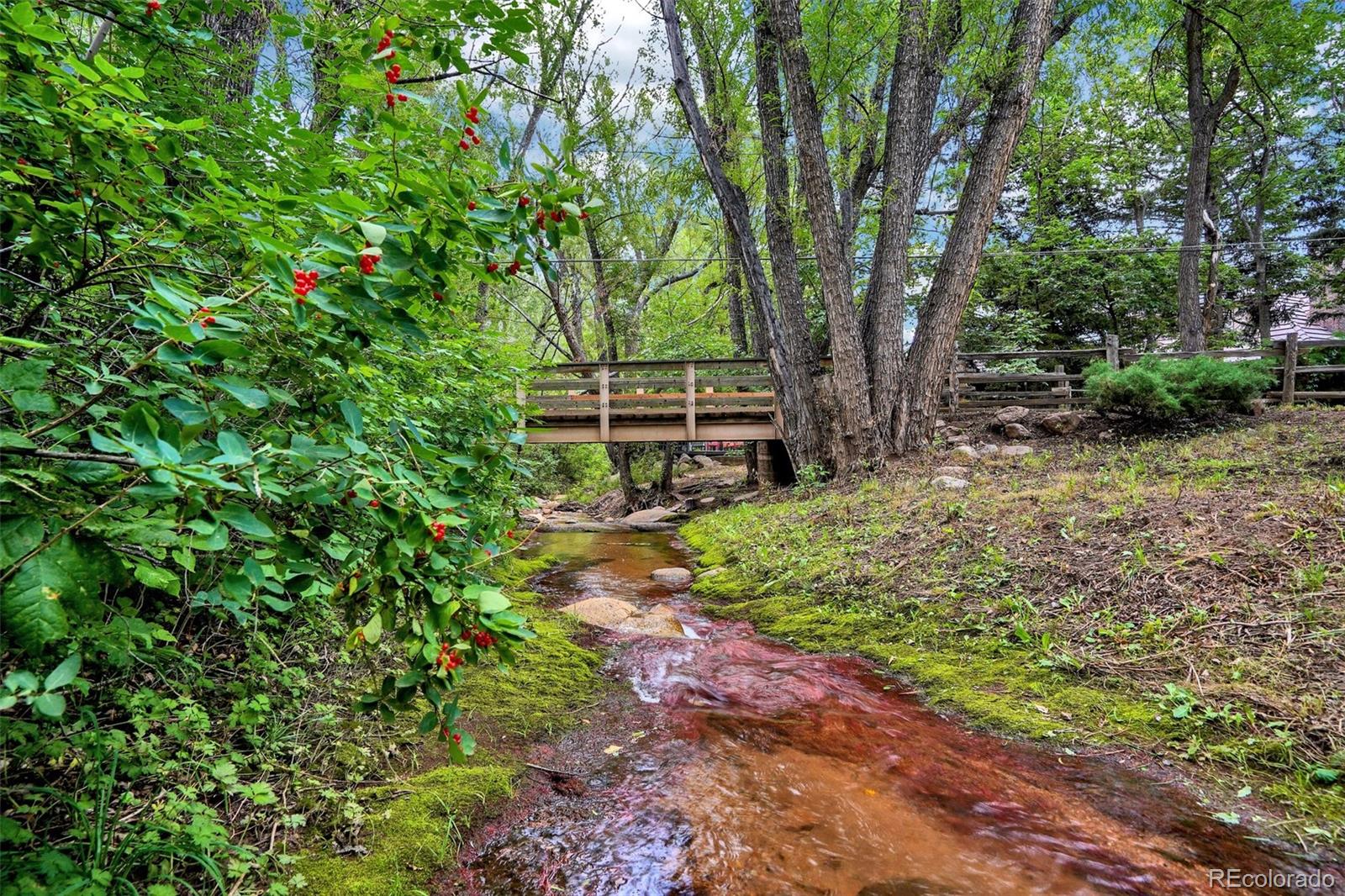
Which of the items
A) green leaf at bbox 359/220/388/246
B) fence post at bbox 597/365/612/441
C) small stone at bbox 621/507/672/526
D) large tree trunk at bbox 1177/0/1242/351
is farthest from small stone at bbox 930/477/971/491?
large tree trunk at bbox 1177/0/1242/351

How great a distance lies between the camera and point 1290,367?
376 inches

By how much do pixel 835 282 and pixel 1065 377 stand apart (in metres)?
6.91

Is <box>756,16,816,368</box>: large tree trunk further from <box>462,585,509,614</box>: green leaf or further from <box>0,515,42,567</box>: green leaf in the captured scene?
<box>0,515,42,567</box>: green leaf

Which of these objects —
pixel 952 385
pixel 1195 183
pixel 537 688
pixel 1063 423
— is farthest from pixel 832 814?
pixel 1195 183

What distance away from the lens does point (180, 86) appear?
1.95 metres

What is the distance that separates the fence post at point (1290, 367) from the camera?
9469 mm

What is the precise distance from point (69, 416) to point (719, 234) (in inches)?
605

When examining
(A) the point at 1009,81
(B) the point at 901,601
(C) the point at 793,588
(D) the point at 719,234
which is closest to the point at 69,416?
(B) the point at 901,601

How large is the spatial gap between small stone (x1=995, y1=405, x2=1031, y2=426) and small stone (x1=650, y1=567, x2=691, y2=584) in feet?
21.3

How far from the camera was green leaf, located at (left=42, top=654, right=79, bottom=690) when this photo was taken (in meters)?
0.85

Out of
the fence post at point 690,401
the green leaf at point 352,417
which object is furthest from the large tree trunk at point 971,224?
→ the green leaf at point 352,417

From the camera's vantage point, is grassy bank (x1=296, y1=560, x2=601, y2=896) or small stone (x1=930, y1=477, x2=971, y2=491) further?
small stone (x1=930, y1=477, x2=971, y2=491)

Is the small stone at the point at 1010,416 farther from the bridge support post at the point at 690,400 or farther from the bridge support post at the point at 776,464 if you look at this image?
the bridge support post at the point at 690,400

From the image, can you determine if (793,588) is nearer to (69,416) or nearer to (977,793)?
(977,793)
